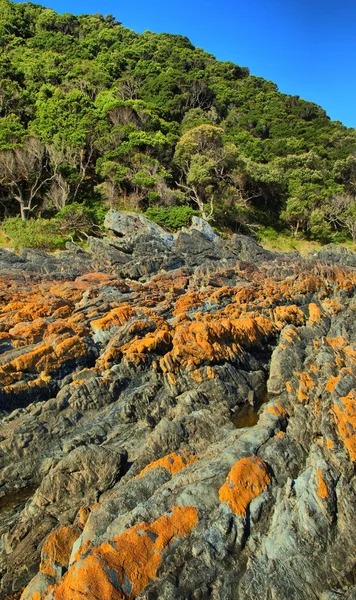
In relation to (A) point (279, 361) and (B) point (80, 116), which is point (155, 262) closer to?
(A) point (279, 361)

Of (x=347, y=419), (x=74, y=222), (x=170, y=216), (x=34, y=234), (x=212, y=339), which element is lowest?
(x=212, y=339)

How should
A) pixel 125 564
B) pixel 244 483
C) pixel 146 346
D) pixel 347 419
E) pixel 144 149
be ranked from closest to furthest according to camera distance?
1. pixel 125 564
2. pixel 244 483
3. pixel 347 419
4. pixel 146 346
5. pixel 144 149

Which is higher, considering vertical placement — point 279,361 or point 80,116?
point 80,116

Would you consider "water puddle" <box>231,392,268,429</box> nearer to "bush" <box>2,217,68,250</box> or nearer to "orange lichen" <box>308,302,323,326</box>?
"orange lichen" <box>308,302,323,326</box>

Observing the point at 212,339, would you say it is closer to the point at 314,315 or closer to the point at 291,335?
the point at 291,335

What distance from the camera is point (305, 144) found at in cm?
7112

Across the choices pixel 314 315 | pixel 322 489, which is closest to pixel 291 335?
pixel 314 315

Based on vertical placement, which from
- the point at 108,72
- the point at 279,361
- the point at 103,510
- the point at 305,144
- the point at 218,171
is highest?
the point at 108,72

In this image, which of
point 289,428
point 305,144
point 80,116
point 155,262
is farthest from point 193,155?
point 289,428

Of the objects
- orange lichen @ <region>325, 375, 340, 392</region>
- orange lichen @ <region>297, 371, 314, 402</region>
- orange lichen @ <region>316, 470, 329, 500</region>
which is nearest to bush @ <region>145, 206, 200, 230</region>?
orange lichen @ <region>297, 371, 314, 402</region>

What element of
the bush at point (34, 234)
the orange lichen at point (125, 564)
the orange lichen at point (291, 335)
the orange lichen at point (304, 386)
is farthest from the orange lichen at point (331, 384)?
the bush at point (34, 234)

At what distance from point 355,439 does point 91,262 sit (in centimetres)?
2625

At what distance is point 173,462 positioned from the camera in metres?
10.8

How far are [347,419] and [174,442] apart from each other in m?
5.08
